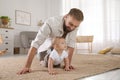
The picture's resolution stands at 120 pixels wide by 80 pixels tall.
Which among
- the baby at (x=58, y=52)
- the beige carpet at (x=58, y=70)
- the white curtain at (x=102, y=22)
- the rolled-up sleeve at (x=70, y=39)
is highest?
the white curtain at (x=102, y=22)

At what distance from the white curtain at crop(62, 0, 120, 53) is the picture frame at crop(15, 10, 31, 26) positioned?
1.62 metres

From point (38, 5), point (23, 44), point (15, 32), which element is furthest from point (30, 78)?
point (38, 5)

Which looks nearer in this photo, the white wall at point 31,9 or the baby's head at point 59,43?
the baby's head at point 59,43

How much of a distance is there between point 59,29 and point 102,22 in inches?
149

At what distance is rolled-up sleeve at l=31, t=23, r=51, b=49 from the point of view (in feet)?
4.84

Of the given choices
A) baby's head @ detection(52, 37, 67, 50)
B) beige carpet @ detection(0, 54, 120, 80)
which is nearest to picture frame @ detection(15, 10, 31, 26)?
beige carpet @ detection(0, 54, 120, 80)

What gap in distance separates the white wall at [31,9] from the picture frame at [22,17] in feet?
0.30

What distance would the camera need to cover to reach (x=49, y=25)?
1.58 m

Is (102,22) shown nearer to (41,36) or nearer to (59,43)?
(59,43)

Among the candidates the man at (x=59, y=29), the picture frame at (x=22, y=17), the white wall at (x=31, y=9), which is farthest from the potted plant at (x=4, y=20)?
the man at (x=59, y=29)

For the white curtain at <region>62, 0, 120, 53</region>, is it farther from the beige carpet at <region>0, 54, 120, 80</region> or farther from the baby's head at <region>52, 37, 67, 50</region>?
the baby's head at <region>52, 37, 67, 50</region>

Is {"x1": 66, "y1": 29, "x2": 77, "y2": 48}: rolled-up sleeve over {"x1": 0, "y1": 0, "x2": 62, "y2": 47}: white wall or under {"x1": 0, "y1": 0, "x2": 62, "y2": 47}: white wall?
under

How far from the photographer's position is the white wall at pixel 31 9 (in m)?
5.34

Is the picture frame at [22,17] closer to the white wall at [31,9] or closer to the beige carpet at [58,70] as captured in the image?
the white wall at [31,9]
